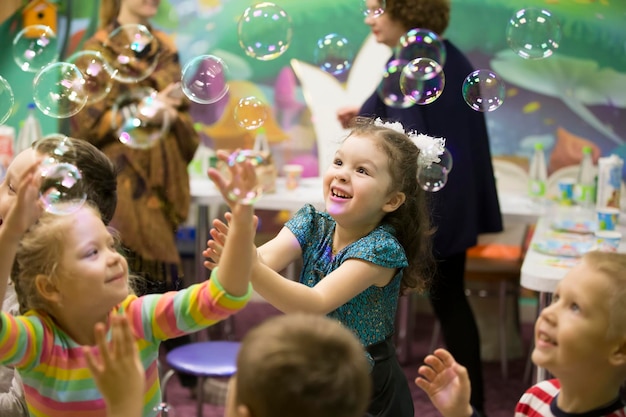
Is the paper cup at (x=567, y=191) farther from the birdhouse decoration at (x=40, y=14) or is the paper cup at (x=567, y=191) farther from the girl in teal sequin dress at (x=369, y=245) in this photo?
the birdhouse decoration at (x=40, y=14)

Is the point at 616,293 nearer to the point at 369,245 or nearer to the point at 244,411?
the point at 369,245

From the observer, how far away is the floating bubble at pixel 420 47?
267cm

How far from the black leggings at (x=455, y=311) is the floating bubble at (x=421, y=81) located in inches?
35.0

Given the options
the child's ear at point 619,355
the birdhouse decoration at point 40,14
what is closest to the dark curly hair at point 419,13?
the child's ear at point 619,355

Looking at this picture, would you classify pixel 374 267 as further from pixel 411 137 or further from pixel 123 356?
pixel 123 356

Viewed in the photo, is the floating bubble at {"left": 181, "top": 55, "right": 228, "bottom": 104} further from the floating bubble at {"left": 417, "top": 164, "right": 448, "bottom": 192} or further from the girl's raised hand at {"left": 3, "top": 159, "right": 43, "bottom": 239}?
the girl's raised hand at {"left": 3, "top": 159, "right": 43, "bottom": 239}

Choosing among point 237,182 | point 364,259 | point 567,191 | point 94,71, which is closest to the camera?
point 237,182

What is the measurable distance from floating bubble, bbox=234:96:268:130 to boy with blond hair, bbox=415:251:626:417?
1.08 meters

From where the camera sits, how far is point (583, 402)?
5.18 ft

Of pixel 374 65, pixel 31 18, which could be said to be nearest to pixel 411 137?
pixel 374 65

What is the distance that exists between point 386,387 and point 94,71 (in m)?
1.22

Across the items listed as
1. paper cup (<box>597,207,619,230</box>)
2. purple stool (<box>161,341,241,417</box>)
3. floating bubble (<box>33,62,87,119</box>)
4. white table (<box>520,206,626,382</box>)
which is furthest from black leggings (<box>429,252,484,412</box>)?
floating bubble (<box>33,62,87,119</box>)

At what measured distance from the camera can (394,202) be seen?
2066mm

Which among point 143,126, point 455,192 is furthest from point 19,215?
point 455,192
